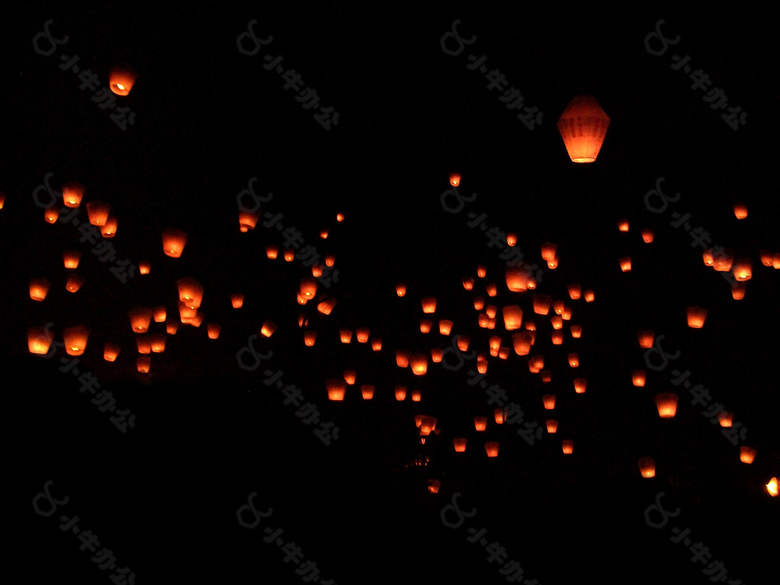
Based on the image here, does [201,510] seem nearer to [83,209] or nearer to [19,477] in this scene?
[19,477]

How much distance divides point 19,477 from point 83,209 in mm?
6897

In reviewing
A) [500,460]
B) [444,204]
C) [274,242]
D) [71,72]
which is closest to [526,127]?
[444,204]

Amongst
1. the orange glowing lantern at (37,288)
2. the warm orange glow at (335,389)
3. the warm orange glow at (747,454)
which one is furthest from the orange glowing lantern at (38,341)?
the warm orange glow at (747,454)

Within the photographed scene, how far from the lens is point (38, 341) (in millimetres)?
7234

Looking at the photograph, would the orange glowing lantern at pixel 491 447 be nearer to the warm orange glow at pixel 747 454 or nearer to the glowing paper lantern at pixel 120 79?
the warm orange glow at pixel 747 454

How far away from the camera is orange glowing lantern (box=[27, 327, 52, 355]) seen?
7223mm

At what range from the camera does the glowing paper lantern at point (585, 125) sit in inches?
169

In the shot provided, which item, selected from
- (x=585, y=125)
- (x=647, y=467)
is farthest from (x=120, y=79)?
(x=647, y=467)

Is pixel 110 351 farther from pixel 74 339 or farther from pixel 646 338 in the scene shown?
pixel 646 338

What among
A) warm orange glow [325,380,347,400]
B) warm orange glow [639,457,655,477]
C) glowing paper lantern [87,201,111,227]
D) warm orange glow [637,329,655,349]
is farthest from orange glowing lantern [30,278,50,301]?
warm orange glow [639,457,655,477]

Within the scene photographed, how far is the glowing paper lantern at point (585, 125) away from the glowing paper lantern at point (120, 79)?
4.64 m

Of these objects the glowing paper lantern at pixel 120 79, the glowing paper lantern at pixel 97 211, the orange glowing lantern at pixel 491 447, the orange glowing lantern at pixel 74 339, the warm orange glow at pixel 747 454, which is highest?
the glowing paper lantern at pixel 120 79

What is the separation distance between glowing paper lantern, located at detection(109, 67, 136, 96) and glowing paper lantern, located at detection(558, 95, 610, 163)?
15.2 ft

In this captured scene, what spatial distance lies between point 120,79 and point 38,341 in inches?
106
